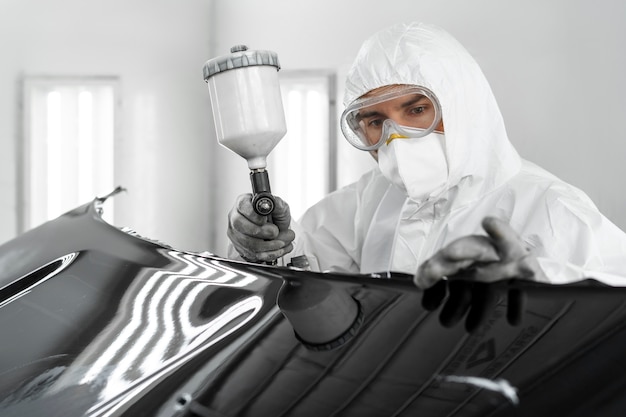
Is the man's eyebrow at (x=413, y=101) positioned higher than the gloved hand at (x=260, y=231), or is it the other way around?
the man's eyebrow at (x=413, y=101)

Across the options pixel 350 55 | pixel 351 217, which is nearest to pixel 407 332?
pixel 351 217

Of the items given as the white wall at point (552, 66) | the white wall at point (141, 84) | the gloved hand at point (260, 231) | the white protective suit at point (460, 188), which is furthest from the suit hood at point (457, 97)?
the white wall at point (141, 84)

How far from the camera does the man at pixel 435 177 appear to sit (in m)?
Answer: 1.49

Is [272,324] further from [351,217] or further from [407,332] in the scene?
[351,217]

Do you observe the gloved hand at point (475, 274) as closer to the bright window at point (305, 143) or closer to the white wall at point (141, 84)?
the bright window at point (305, 143)

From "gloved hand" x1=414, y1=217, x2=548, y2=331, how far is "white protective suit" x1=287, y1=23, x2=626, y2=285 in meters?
0.87

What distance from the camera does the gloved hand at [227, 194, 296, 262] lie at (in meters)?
1.55

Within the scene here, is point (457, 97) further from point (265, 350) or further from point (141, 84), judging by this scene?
point (141, 84)

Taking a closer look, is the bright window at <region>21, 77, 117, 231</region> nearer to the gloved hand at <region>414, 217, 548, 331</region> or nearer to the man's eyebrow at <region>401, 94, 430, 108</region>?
the man's eyebrow at <region>401, 94, 430, 108</region>

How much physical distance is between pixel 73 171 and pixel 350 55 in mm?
1575

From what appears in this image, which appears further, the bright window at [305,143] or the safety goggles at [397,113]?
the bright window at [305,143]

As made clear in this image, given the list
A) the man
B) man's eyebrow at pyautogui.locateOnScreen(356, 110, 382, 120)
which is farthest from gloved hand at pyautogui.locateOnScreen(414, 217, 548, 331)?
man's eyebrow at pyautogui.locateOnScreen(356, 110, 382, 120)

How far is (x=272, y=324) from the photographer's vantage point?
0.64 m

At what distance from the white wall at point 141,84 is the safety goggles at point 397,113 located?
2.06 metres
